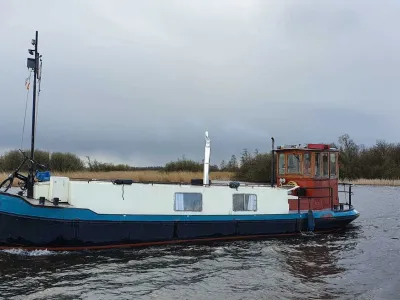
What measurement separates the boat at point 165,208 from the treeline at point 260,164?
2686 centimetres

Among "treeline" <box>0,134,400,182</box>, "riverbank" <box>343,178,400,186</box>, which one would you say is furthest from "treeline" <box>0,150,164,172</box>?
"riverbank" <box>343,178,400,186</box>

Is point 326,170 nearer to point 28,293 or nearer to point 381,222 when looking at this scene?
point 381,222

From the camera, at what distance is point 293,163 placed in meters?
17.4

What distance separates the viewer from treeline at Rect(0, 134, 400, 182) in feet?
141

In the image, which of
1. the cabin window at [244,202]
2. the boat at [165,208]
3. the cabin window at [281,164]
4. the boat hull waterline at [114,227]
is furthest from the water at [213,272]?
the cabin window at [281,164]

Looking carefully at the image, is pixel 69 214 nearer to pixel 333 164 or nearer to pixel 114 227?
pixel 114 227

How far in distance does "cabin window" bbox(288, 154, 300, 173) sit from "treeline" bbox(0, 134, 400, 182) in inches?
1037

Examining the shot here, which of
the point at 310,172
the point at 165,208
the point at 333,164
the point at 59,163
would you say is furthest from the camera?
the point at 59,163

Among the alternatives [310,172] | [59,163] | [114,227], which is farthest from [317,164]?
[59,163]

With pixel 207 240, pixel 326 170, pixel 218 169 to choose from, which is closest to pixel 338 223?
pixel 326 170

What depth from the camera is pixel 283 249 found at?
46.3 ft

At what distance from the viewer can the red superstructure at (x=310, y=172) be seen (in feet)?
55.6

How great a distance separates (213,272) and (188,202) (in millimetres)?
3762

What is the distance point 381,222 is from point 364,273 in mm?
11065
